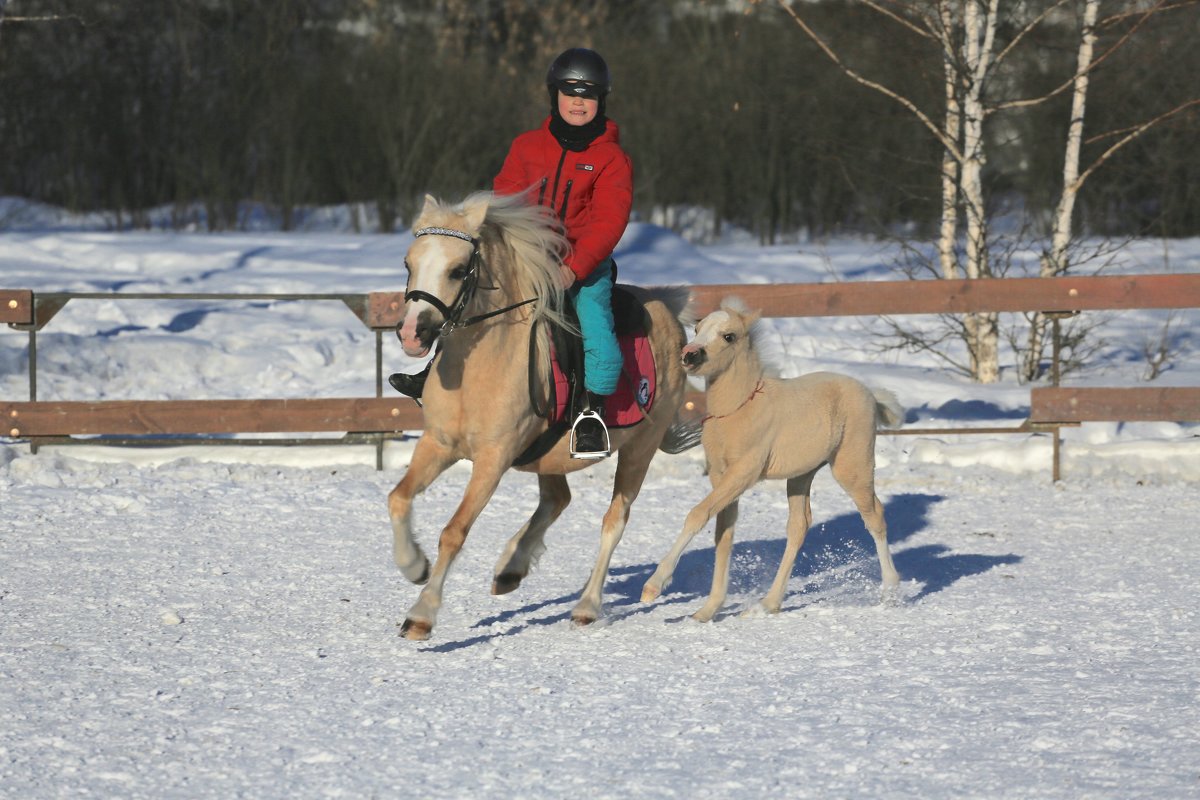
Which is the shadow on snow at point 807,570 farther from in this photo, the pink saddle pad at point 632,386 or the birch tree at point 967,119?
the birch tree at point 967,119

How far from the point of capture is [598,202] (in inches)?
254

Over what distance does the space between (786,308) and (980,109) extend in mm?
3931

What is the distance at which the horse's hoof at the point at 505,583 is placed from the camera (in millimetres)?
6609

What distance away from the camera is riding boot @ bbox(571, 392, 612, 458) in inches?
250

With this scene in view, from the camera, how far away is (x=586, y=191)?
6.50m

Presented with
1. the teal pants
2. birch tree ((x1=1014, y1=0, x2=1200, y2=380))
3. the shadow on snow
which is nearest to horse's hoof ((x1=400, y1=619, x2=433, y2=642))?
the shadow on snow

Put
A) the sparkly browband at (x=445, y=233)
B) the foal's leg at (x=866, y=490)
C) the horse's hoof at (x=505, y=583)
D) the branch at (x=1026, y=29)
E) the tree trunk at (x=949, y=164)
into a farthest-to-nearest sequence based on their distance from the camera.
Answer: the tree trunk at (x=949, y=164)
the branch at (x=1026, y=29)
the foal's leg at (x=866, y=490)
the horse's hoof at (x=505, y=583)
the sparkly browband at (x=445, y=233)

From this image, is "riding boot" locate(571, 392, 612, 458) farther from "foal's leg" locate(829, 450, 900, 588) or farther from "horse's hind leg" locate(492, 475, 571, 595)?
"foal's leg" locate(829, 450, 900, 588)

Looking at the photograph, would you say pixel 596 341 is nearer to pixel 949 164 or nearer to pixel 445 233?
pixel 445 233

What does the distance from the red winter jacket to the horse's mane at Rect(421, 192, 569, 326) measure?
222 millimetres

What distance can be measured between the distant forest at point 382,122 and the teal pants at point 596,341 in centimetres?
1834

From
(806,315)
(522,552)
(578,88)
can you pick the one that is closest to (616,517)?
(522,552)

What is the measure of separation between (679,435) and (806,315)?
11.3 feet

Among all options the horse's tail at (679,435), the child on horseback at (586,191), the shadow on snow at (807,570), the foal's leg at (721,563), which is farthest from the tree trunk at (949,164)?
the child on horseback at (586,191)
